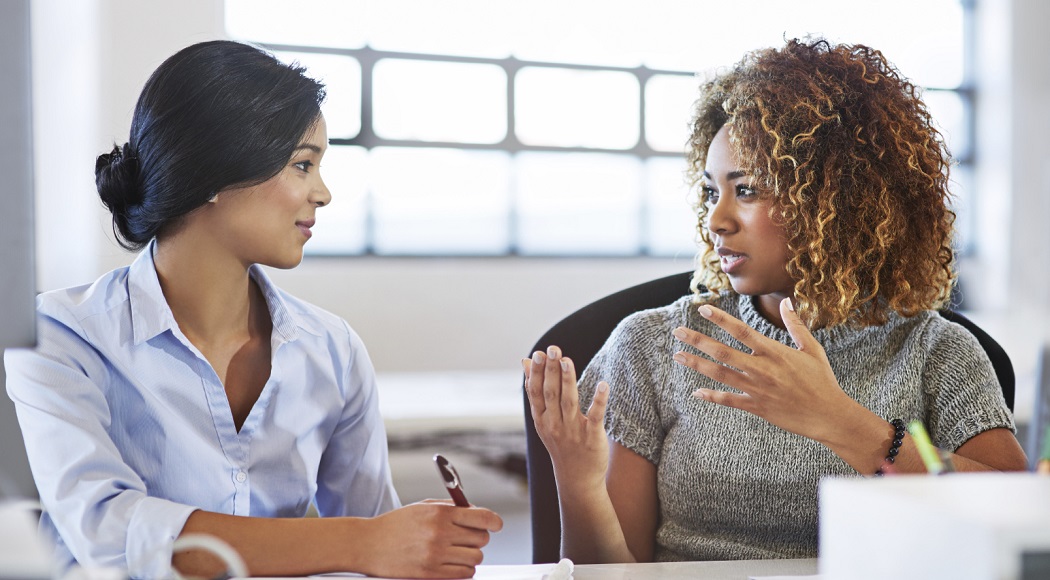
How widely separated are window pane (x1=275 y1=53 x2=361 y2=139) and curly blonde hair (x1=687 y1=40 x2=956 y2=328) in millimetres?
2836

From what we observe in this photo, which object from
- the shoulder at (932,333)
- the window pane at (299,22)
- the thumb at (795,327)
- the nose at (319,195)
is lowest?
the shoulder at (932,333)

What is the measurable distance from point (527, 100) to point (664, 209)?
84 cm

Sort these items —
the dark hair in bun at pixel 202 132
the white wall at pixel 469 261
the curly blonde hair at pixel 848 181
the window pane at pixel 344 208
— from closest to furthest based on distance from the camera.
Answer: the dark hair in bun at pixel 202 132
the curly blonde hair at pixel 848 181
the white wall at pixel 469 261
the window pane at pixel 344 208

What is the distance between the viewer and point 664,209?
4402mm

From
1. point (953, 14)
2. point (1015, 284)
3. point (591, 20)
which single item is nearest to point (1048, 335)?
point (591, 20)

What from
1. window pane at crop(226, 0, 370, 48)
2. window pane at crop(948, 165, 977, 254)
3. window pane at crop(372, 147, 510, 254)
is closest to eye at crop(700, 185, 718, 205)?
window pane at crop(372, 147, 510, 254)

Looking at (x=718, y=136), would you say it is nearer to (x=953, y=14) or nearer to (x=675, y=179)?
(x=675, y=179)

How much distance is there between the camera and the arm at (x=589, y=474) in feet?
3.44

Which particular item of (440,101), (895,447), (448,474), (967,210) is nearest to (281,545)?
(448,474)

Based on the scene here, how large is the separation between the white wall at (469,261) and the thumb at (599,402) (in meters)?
1.93

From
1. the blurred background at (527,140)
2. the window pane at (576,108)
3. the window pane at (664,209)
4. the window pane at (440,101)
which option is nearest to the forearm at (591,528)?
the blurred background at (527,140)

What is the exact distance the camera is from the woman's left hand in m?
0.97

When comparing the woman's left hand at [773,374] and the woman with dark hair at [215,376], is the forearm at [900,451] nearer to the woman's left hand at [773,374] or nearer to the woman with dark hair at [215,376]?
the woman's left hand at [773,374]

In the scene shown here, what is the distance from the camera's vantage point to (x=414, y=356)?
400cm
